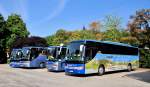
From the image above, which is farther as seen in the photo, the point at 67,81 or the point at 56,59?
the point at 56,59

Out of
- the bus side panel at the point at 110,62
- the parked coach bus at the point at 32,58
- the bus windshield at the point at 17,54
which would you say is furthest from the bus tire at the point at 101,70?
the bus windshield at the point at 17,54

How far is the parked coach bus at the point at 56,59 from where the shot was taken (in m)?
28.0

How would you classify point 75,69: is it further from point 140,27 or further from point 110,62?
point 140,27

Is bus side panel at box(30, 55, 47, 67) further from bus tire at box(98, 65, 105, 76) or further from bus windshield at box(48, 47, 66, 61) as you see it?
bus tire at box(98, 65, 105, 76)

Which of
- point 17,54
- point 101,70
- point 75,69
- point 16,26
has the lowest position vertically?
point 101,70

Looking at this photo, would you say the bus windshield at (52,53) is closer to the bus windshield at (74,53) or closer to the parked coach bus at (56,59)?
the parked coach bus at (56,59)

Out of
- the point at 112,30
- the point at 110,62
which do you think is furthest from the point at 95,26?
the point at 110,62

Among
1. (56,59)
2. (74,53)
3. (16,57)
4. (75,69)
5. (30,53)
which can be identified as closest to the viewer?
(75,69)

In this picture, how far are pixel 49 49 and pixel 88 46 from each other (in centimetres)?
843

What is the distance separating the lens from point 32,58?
32625mm

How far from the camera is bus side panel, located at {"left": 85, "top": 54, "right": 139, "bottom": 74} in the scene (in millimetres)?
23594

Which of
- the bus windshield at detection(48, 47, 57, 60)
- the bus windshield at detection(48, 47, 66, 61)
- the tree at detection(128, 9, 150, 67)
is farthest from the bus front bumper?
the tree at detection(128, 9, 150, 67)

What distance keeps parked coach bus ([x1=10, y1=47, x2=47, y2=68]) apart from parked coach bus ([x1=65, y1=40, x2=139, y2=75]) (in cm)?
902

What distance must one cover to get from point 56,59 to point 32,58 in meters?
5.05
